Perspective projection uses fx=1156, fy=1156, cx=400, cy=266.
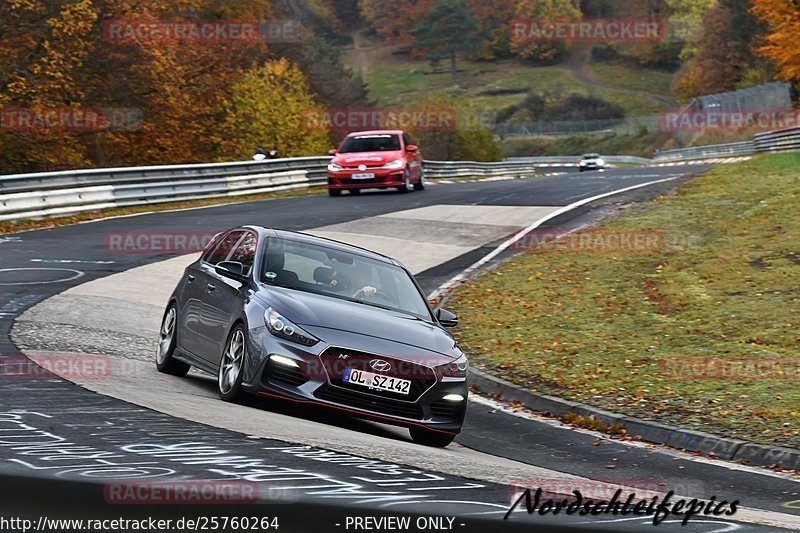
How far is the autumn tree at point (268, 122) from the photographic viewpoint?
5497 cm

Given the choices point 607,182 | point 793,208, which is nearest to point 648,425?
point 793,208

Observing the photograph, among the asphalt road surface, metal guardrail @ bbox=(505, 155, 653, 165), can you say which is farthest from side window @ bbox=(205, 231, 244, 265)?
metal guardrail @ bbox=(505, 155, 653, 165)

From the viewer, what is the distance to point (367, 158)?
3372 centimetres

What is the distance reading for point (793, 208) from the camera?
80.4ft

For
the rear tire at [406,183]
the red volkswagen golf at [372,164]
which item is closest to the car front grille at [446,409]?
the red volkswagen golf at [372,164]

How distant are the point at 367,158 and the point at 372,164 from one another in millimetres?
241

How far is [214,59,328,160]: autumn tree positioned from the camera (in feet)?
180

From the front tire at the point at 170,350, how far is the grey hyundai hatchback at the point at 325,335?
63 mm

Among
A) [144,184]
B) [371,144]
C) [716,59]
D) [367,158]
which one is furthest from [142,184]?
[716,59]

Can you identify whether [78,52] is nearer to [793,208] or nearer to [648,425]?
[793,208]

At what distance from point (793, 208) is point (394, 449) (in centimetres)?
1892

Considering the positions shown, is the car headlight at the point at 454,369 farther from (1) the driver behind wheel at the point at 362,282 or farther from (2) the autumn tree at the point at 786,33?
(2) the autumn tree at the point at 786,33

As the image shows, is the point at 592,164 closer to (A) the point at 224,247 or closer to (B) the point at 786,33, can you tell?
(B) the point at 786,33

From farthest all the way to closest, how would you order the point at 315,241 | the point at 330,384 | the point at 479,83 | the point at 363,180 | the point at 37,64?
1. the point at 479,83
2. the point at 37,64
3. the point at 363,180
4. the point at 315,241
5. the point at 330,384
